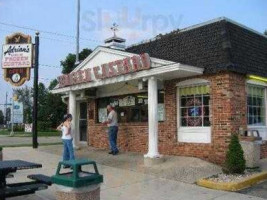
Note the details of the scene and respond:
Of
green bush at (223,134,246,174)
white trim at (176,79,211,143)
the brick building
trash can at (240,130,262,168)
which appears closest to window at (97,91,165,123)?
the brick building

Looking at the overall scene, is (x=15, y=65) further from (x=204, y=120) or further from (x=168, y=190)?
(x=168, y=190)

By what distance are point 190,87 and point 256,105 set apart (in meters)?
2.47

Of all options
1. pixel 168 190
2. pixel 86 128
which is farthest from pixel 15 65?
pixel 168 190

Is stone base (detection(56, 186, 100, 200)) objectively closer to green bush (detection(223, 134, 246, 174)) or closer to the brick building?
green bush (detection(223, 134, 246, 174))

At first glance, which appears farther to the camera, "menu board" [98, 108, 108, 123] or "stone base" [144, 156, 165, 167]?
"menu board" [98, 108, 108, 123]

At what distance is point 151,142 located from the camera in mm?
12328

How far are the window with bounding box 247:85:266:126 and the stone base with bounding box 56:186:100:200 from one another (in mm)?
8434

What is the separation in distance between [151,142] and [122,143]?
3619 millimetres

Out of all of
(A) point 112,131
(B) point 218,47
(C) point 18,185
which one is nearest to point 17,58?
(A) point 112,131

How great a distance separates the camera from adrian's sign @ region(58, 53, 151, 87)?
41.1 feet

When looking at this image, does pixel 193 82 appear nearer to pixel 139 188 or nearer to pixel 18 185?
pixel 139 188

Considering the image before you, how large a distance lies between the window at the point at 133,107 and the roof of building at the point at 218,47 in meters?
1.70

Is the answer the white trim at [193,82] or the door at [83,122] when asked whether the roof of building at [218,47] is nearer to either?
the white trim at [193,82]

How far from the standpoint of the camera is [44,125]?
52188 mm
